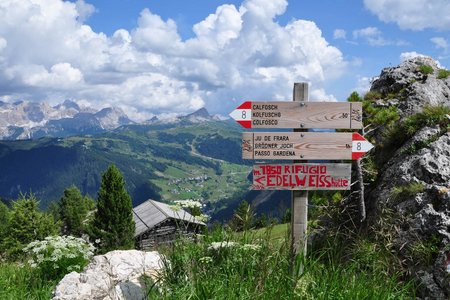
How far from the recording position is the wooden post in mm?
6531

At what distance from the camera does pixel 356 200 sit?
918 cm

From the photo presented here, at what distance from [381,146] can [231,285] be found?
6.42m

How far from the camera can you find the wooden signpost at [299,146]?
698 cm

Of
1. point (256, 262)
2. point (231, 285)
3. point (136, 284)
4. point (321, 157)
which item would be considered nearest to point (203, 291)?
point (231, 285)

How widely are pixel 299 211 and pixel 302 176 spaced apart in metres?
0.57

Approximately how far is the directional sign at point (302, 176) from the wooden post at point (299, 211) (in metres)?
0.21

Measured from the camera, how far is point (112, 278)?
794cm

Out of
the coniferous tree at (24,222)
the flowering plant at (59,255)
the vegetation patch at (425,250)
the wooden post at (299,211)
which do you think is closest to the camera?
the wooden post at (299,211)

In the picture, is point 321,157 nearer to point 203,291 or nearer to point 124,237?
point 203,291

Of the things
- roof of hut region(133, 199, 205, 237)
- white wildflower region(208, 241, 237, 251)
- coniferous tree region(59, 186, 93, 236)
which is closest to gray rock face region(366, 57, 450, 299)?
white wildflower region(208, 241, 237, 251)

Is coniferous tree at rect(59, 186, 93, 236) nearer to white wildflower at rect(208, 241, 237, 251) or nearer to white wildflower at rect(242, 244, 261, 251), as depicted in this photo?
white wildflower at rect(208, 241, 237, 251)

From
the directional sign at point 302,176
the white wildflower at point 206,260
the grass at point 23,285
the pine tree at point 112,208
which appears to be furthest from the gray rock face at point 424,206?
the pine tree at point 112,208

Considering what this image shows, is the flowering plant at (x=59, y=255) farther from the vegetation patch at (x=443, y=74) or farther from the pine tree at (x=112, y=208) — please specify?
the pine tree at (x=112, y=208)

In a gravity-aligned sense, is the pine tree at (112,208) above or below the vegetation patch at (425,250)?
below
